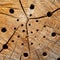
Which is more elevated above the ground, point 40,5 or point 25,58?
point 40,5

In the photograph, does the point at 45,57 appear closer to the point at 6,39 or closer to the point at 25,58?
the point at 25,58

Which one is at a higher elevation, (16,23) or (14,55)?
(16,23)

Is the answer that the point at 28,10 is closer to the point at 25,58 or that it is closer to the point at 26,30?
the point at 26,30

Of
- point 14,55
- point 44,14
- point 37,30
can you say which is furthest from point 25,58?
point 44,14

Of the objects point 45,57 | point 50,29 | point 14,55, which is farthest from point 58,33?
point 14,55

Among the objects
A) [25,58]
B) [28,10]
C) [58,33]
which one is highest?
[28,10]
